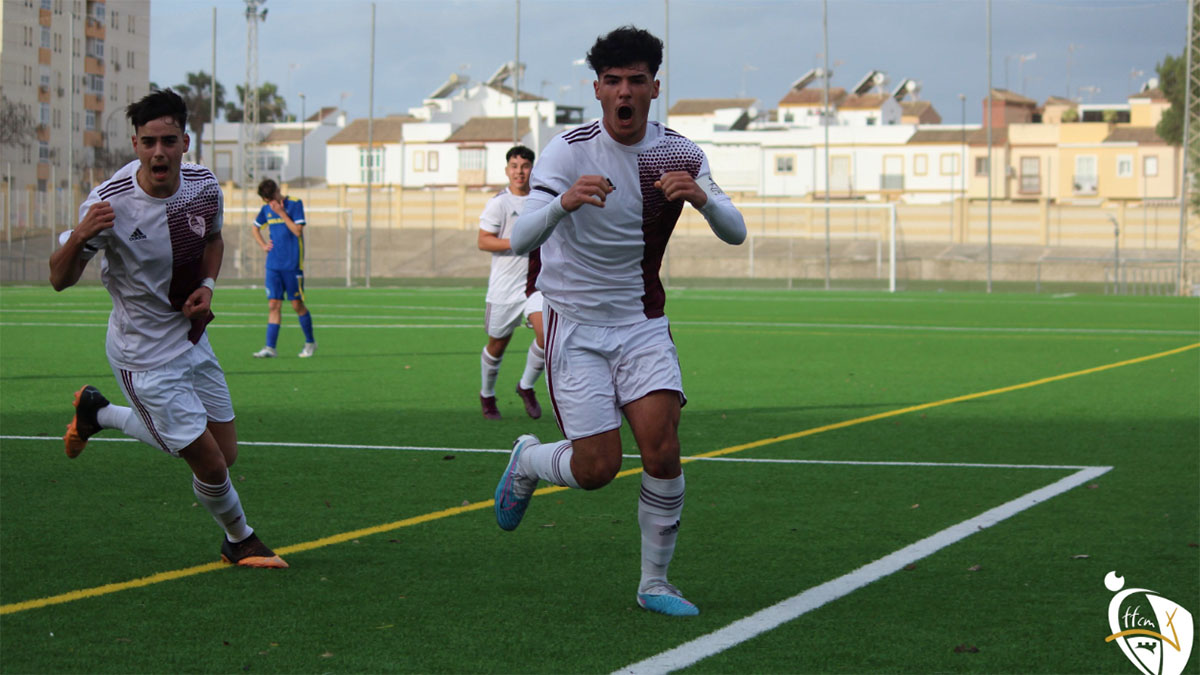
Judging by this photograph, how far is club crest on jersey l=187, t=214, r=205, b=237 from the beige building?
40021 millimetres

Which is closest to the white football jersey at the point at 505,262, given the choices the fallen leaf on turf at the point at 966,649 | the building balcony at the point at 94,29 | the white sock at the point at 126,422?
the white sock at the point at 126,422

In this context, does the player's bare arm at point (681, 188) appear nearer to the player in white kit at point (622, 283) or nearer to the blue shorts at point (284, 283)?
the player in white kit at point (622, 283)

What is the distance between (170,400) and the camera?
6016mm

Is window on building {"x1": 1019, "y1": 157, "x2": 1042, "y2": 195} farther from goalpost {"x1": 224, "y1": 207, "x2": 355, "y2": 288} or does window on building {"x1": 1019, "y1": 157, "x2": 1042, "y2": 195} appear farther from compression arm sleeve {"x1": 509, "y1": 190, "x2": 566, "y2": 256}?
compression arm sleeve {"x1": 509, "y1": 190, "x2": 566, "y2": 256}

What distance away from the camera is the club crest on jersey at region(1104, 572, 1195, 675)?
485cm

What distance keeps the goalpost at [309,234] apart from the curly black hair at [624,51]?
3856 centimetres

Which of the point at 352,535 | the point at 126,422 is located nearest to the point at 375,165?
the point at 352,535

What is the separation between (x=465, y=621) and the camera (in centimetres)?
532

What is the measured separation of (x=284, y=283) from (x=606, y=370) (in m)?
12.3

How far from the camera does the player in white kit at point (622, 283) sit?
5.54 m

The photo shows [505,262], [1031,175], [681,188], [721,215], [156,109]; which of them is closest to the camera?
[681,188]

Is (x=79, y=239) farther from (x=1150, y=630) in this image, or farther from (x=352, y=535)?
(x=1150, y=630)

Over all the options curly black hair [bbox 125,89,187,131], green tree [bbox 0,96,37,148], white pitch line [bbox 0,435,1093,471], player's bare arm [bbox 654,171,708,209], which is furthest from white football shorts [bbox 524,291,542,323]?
green tree [bbox 0,96,37,148]

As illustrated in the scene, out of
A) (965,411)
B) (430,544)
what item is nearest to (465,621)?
(430,544)
